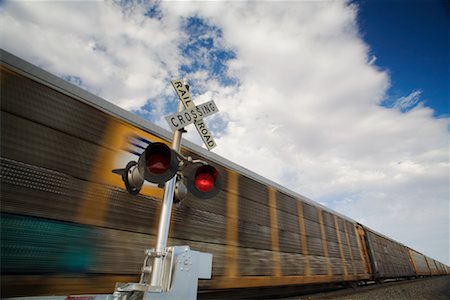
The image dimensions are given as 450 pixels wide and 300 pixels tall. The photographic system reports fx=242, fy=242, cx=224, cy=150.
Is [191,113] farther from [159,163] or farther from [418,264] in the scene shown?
[418,264]

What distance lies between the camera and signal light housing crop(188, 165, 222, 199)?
2393 millimetres

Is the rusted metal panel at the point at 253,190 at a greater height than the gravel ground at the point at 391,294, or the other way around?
the rusted metal panel at the point at 253,190

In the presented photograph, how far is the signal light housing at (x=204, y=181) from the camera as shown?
2.39 m

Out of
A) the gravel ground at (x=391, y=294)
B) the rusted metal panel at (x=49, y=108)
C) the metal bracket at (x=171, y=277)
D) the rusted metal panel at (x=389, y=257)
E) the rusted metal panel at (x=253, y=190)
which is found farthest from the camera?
the rusted metal panel at (x=389, y=257)

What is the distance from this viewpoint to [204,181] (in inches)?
94.5

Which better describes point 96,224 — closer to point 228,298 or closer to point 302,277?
point 228,298

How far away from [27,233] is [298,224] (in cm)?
685

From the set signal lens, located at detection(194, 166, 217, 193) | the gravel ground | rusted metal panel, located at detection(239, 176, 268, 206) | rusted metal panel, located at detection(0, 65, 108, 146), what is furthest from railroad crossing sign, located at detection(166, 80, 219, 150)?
the gravel ground

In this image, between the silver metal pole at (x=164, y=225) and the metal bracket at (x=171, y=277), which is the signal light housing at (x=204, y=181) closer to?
the silver metal pole at (x=164, y=225)

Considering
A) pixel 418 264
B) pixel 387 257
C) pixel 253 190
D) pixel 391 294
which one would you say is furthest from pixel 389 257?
pixel 253 190

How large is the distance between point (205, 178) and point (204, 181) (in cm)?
3

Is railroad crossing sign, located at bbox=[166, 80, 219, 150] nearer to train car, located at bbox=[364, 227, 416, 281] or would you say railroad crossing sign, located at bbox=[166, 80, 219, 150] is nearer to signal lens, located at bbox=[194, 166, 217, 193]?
signal lens, located at bbox=[194, 166, 217, 193]

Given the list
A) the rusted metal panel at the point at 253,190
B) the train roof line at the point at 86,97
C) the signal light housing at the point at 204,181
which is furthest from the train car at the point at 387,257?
the signal light housing at the point at 204,181

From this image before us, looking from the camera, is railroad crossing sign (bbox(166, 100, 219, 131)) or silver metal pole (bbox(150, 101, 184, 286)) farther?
railroad crossing sign (bbox(166, 100, 219, 131))
